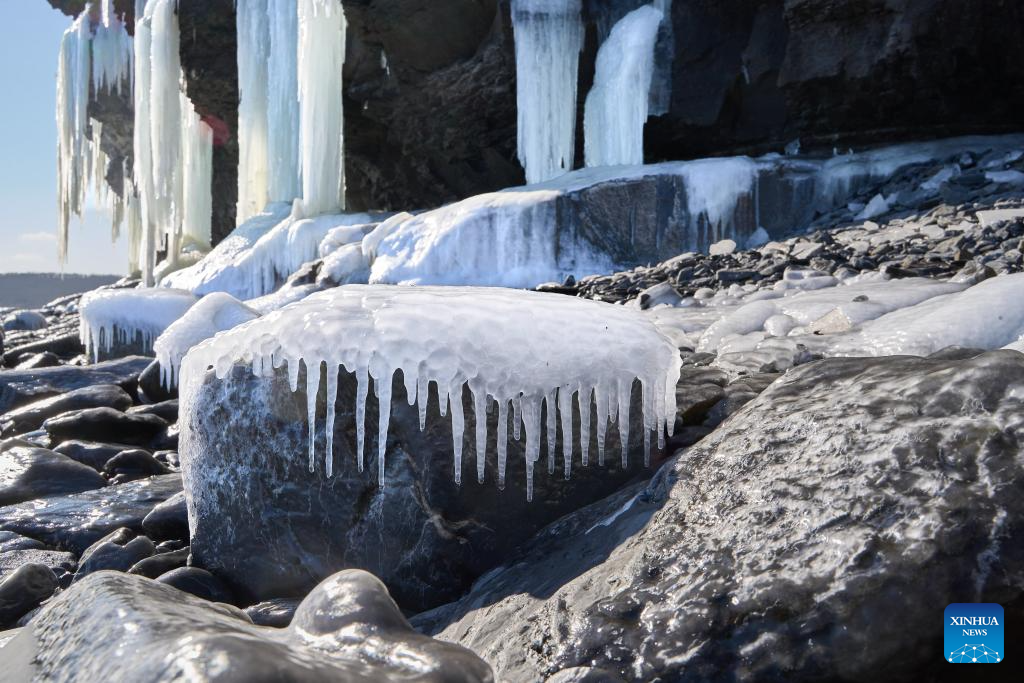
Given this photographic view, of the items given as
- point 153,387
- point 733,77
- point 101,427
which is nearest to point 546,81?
point 733,77

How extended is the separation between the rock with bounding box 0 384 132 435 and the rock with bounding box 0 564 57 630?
2.89 m

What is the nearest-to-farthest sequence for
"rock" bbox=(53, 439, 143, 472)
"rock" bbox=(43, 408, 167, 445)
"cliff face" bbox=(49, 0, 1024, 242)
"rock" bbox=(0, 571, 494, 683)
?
"rock" bbox=(0, 571, 494, 683) → "rock" bbox=(53, 439, 143, 472) → "rock" bbox=(43, 408, 167, 445) → "cliff face" bbox=(49, 0, 1024, 242)

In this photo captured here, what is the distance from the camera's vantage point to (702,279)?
19.1ft

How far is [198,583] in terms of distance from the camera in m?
2.80

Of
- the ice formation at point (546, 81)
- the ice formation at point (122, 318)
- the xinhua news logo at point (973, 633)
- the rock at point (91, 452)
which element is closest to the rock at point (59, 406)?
the rock at point (91, 452)

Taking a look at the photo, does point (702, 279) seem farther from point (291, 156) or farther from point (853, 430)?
point (291, 156)

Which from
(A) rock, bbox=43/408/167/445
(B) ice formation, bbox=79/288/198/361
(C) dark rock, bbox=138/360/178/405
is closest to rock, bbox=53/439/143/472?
(A) rock, bbox=43/408/167/445

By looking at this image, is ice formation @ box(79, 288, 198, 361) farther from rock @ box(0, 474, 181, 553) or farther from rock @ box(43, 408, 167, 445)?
rock @ box(0, 474, 181, 553)

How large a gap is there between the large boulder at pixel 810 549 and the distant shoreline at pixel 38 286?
86.9 ft

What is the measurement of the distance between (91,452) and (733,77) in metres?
8.38

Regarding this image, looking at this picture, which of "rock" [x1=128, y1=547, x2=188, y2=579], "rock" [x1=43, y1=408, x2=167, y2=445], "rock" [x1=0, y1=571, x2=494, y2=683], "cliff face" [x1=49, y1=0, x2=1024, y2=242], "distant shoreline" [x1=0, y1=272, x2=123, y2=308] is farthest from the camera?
"distant shoreline" [x1=0, y1=272, x2=123, y2=308]

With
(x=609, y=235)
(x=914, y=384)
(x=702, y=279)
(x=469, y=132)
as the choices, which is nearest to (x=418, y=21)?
(x=469, y=132)

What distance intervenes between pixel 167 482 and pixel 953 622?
3448mm

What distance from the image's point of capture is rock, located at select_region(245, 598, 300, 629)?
8.59ft
